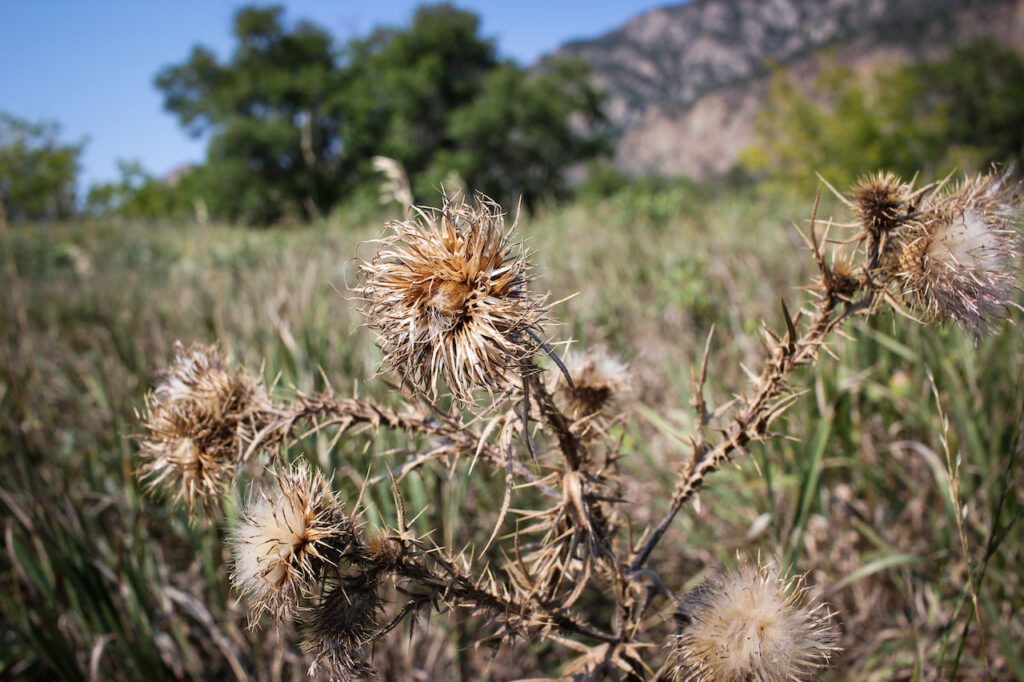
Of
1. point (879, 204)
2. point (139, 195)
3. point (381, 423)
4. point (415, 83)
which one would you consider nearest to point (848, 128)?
point (415, 83)

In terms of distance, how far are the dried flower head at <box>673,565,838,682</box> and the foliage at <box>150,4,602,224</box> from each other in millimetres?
25673

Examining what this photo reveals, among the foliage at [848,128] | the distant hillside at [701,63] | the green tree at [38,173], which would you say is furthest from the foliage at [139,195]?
the distant hillside at [701,63]

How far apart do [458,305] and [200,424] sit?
0.33 m

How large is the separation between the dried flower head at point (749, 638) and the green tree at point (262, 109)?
2797cm

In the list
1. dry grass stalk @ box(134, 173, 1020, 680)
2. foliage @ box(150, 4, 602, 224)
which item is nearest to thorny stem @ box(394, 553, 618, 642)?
dry grass stalk @ box(134, 173, 1020, 680)

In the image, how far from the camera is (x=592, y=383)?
0.71 metres

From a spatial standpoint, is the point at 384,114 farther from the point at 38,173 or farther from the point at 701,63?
the point at 701,63

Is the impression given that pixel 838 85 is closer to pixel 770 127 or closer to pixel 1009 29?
pixel 770 127

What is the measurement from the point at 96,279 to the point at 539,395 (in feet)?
21.3

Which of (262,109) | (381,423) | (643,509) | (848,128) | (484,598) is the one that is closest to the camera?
(484,598)

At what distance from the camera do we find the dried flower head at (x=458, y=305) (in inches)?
17.6

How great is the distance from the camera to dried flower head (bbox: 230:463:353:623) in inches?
18.5

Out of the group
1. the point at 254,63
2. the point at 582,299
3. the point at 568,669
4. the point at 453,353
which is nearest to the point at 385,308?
the point at 453,353

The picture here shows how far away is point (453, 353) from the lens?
0.45 meters
